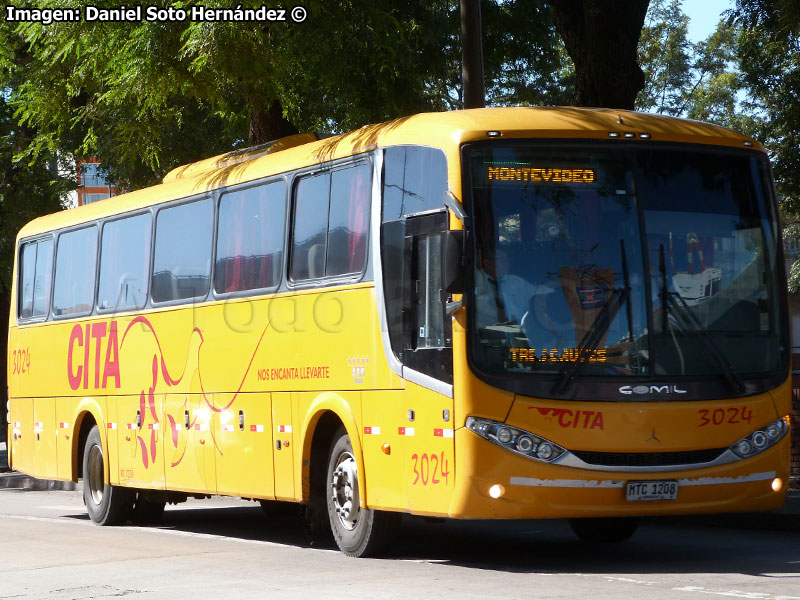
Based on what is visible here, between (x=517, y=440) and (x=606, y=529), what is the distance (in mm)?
2911

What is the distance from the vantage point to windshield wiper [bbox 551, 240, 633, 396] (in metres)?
10.7

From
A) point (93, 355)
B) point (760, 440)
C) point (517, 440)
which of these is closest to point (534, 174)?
point (517, 440)

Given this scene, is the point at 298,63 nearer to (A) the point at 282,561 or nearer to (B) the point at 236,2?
(B) the point at 236,2

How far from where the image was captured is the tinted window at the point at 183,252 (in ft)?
49.2

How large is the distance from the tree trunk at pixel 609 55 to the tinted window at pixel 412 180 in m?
6.25

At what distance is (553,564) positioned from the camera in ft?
38.0

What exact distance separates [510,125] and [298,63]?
23.9ft

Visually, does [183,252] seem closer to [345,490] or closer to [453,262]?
[345,490]

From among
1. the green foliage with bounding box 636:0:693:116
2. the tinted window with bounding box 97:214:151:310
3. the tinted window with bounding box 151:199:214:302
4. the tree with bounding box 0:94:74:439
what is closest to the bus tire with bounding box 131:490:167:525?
the tinted window with bounding box 97:214:151:310

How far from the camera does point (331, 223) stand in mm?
12750

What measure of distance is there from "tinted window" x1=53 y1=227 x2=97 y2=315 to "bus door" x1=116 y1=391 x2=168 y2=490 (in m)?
1.51

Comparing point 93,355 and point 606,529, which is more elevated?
point 93,355

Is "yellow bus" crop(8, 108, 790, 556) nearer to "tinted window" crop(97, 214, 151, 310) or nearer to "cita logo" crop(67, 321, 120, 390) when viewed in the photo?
"tinted window" crop(97, 214, 151, 310)

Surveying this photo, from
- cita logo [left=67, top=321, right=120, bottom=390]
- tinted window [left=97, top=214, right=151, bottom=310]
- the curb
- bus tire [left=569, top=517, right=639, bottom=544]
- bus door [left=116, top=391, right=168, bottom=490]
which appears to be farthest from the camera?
the curb
